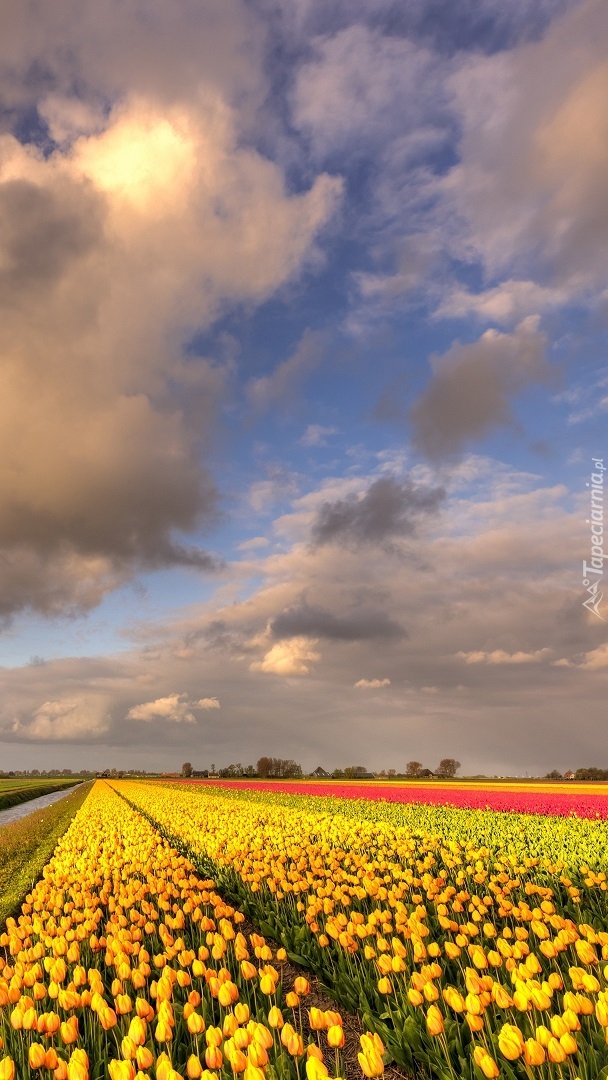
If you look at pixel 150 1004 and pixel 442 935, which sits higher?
pixel 442 935

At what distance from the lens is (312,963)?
761 centimetres

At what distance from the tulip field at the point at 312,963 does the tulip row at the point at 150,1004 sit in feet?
0.08

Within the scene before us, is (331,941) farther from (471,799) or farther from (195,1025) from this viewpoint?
(471,799)

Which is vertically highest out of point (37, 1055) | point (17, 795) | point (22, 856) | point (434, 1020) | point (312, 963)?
point (434, 1020)

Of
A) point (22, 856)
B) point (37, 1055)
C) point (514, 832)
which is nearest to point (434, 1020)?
point (37, 1055)

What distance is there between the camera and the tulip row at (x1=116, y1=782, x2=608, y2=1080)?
181 inches

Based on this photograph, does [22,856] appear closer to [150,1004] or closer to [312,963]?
[150,1004]

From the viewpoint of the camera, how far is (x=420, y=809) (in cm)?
2353

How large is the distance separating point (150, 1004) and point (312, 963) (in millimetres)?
1855

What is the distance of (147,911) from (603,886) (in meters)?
5.91

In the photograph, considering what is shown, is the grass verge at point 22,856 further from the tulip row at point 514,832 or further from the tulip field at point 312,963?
the tulip row at point 514,832

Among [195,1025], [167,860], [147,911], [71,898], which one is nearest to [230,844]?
[167,860]

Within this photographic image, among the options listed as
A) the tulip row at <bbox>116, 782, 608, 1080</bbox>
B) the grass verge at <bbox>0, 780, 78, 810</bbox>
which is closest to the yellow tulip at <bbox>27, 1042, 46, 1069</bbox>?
the tulip row at <bbox>116, 782, 608, 1080</bbox>

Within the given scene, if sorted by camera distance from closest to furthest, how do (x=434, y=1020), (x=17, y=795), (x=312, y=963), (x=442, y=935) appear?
(x=434, y=1020)
(x=312, y=963)
(x=442, y=935)
(x=17, y=795)
